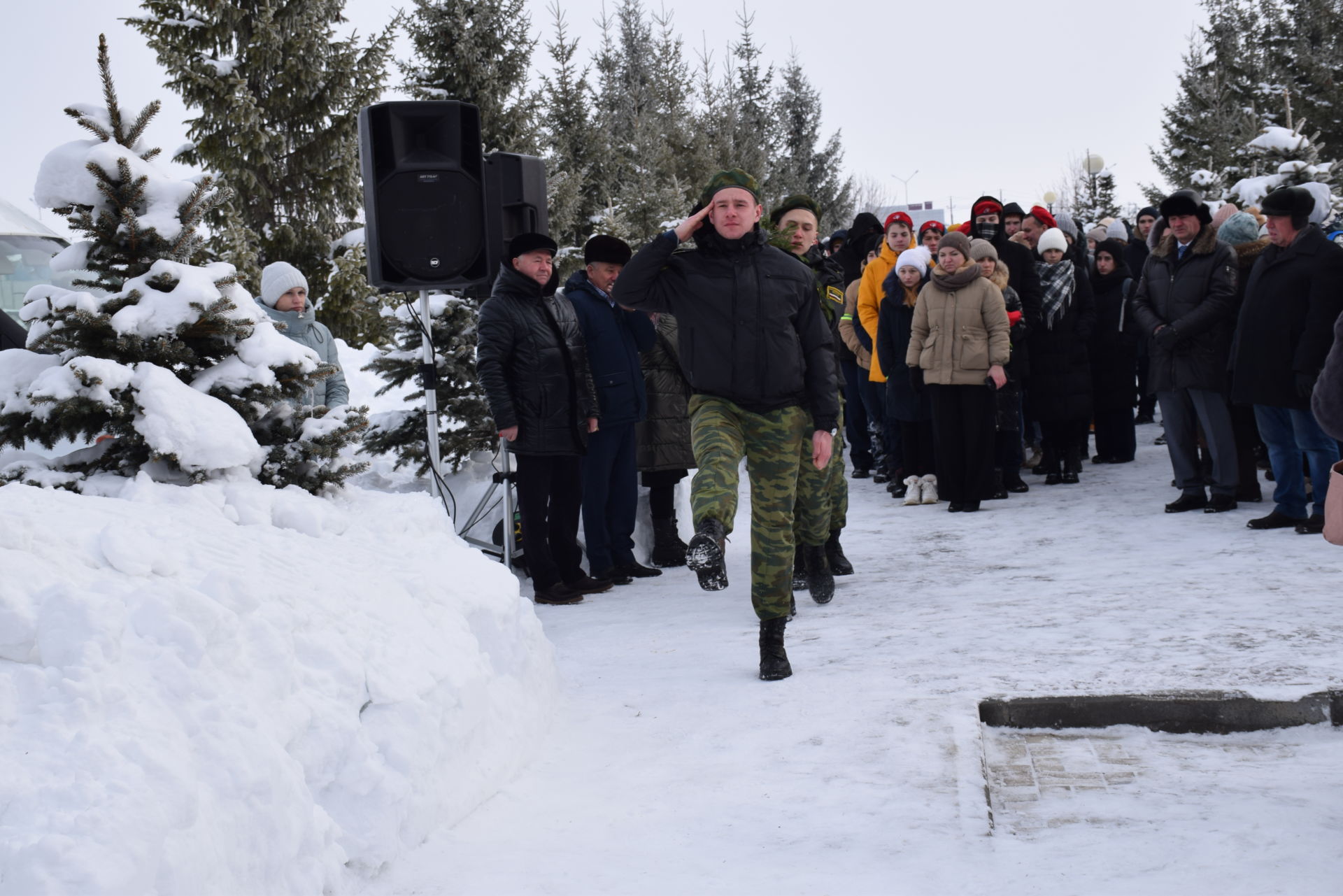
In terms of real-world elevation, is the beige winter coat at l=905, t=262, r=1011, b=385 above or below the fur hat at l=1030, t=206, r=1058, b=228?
below

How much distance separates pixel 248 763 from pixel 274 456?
248cm

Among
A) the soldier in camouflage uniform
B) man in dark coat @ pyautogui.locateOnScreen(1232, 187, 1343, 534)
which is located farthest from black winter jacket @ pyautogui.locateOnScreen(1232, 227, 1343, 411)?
the soldier in camouflage uniform

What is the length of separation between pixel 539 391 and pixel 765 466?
2.36m

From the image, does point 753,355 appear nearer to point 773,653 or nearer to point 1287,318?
point 773,653

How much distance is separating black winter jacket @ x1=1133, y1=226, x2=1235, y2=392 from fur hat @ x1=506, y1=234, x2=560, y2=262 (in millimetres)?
4308

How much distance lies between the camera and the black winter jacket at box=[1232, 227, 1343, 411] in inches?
289

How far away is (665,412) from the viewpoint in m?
8.29

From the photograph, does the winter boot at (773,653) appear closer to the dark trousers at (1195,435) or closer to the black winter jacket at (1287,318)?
the black winter jacket at (1287,318)

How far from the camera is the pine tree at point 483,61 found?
62.8 ft

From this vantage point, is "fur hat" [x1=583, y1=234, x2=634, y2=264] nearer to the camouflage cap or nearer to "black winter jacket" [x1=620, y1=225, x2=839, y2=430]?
the camouflage cap

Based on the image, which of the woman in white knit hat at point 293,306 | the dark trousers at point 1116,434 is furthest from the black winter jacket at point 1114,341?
the woman in white knit hat at point 293,306

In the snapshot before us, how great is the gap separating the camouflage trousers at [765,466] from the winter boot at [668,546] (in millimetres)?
3109

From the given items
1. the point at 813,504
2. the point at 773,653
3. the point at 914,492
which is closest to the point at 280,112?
the point at 914,492

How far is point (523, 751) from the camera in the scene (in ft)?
14.4
